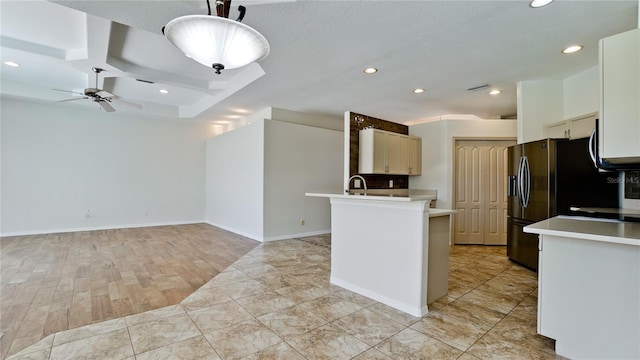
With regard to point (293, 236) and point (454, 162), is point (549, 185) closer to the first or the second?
point (454, 162)

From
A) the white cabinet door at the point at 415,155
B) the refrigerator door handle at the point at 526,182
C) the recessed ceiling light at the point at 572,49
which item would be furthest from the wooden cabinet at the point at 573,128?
the white cabinet door at the point at 415,155

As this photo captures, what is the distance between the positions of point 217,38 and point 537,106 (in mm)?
4313

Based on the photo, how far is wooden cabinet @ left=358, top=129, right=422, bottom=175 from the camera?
5109 mm

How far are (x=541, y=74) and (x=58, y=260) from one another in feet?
23.6

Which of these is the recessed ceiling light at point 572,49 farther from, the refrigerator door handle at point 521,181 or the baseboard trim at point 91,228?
the baseboard trim at point 91,228

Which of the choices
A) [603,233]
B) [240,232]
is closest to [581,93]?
[603,233]

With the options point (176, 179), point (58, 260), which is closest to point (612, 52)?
point (58, 260)

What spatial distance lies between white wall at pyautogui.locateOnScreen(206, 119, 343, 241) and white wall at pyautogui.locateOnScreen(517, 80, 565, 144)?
11.7 ft

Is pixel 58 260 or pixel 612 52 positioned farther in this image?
pixel 58 260

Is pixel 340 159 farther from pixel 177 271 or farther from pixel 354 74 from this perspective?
pixel 177 271

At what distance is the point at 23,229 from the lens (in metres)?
6.09

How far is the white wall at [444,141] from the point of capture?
5.38m

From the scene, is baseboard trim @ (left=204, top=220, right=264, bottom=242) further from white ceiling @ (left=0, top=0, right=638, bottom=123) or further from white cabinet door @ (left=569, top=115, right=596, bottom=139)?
white cabinet door @ (left=569, top=115, right=596, bottom=139)

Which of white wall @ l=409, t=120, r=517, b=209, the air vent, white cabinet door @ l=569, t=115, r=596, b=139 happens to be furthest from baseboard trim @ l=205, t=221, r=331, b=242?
white cabinet door @ l=569, t=115, r=596, b=139
